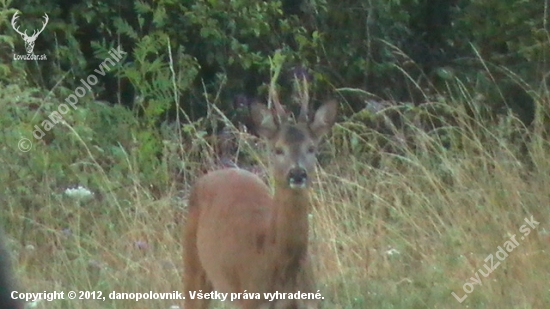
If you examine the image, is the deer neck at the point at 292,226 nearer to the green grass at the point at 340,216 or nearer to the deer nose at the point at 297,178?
the deer nose at the point at 297,178

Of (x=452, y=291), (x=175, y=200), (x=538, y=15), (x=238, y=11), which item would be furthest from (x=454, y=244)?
(x=238, y=11)

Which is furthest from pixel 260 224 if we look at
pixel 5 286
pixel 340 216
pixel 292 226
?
pixel 5 286

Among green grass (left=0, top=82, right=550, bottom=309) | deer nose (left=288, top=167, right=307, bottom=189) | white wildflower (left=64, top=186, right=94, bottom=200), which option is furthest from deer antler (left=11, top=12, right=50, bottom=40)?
deer nose (left=288, top=167, right=307, bottom=189)

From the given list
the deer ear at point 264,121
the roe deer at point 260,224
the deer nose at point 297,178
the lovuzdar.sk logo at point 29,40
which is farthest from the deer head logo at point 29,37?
the deer nose at point 297,178

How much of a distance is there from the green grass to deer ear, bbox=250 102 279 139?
0.88m

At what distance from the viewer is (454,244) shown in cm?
602

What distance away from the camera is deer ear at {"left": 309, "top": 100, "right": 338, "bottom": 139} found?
5.25 metres

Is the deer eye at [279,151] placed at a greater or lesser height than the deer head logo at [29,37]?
lesser

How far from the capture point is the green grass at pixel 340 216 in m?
5.61

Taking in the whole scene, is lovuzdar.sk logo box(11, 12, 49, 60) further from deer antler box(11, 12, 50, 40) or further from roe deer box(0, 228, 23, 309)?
roe deer box(0, 228, 23, 309)

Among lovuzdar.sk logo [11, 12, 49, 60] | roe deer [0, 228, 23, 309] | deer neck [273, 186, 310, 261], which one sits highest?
lovuzdar.sk logo [11, 12, 49, 60]

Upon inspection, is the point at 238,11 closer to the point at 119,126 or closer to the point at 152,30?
the point at 152,30

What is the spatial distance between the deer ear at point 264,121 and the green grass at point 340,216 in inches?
34.8

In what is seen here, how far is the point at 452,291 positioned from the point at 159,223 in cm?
204
